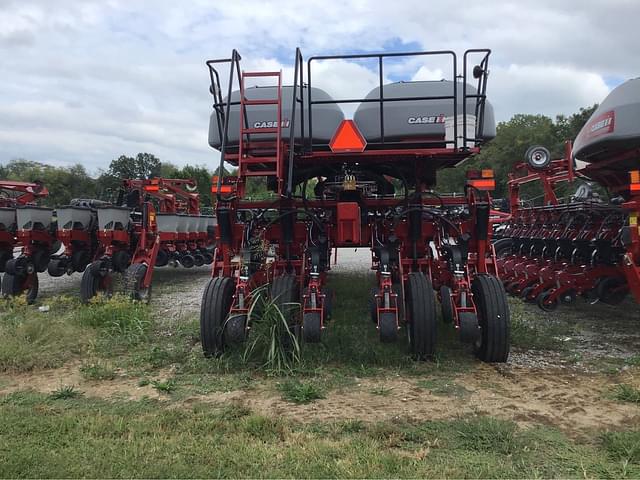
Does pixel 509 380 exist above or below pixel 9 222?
below

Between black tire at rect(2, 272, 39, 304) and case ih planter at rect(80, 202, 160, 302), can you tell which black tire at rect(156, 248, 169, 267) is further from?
black tire at rect(2, 272, 39, 304)

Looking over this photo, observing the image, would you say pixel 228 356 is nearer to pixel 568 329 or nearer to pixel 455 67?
pixel 455 67

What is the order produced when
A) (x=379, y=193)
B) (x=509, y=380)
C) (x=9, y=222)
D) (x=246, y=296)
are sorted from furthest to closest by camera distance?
(x=9, y=222) → (x=379, y=193) → (x=246, y=296) → (x=509, y=380)

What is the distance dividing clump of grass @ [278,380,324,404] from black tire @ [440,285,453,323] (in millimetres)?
1713

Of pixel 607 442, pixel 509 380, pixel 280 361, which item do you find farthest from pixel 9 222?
pixel 607 442

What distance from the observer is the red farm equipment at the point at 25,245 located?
8.81 m

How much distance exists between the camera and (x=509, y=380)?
15.1 feet

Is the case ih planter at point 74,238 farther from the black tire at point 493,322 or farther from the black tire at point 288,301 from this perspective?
the black tire at point 493,322

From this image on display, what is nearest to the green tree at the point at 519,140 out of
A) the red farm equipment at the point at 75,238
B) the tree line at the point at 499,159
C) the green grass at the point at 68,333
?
the tree line at the point at 499,159

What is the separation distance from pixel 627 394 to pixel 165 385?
363 cm

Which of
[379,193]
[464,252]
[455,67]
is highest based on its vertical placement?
[455,67]

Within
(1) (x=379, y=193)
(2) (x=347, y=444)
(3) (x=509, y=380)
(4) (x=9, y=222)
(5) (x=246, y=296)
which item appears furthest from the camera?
(4) (x=9, y=222)

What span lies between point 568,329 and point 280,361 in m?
3.96

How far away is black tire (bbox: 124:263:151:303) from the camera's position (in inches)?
324
